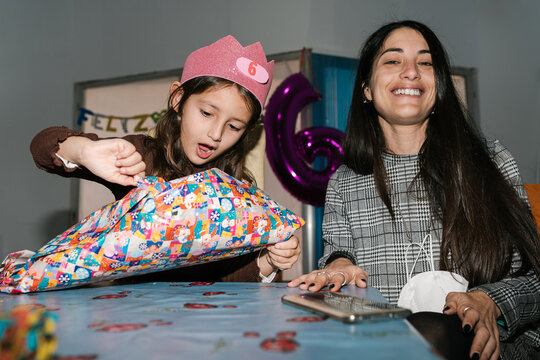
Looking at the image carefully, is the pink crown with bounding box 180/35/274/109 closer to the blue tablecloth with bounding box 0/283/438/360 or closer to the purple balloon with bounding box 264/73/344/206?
the blue tablecloth with bounding box 0/283/438/360

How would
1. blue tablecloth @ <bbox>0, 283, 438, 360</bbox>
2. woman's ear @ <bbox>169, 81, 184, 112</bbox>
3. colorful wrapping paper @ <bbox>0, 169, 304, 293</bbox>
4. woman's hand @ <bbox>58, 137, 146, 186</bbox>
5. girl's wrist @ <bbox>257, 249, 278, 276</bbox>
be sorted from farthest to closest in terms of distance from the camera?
woman's ear @ <bbox>169, 81, 184, 112</bbox>, girl's wrist @ <bbox>257, 249, 278, 276</bbox>, woman's hand @ <bbox>58, 137, 146, 186</bbox>, colorful wrapping paper @ <bbox>0, 169, 304, 293</bbox>, blue tablecloth @ <bbox>0, 283, 438, 360</bbox>

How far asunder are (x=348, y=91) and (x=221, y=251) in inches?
95.1

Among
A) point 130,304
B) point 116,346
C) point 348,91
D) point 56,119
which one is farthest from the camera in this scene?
point 56,119

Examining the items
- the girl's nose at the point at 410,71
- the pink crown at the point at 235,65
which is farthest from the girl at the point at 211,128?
the girl's nose at the point at 410,71

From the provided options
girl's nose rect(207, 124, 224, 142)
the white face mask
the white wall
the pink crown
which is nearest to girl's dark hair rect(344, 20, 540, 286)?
the white face mask

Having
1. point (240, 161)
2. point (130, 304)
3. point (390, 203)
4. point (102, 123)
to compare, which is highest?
point (102, 123)

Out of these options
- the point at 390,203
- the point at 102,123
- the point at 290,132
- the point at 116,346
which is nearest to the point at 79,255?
the point at 116,346

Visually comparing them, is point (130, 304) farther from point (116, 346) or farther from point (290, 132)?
point (290, 132)

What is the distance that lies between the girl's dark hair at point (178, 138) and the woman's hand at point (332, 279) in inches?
20.7

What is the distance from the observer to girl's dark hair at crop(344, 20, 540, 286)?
1100 mm

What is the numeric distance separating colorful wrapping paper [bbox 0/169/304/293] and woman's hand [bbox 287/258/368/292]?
0.11m

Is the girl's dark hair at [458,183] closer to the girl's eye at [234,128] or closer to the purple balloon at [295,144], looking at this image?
the girl's eye at [234,128]

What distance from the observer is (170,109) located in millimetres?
1350

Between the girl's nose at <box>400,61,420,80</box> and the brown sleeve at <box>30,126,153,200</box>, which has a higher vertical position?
the girl's nose at <box>400,61,420,80</box>
